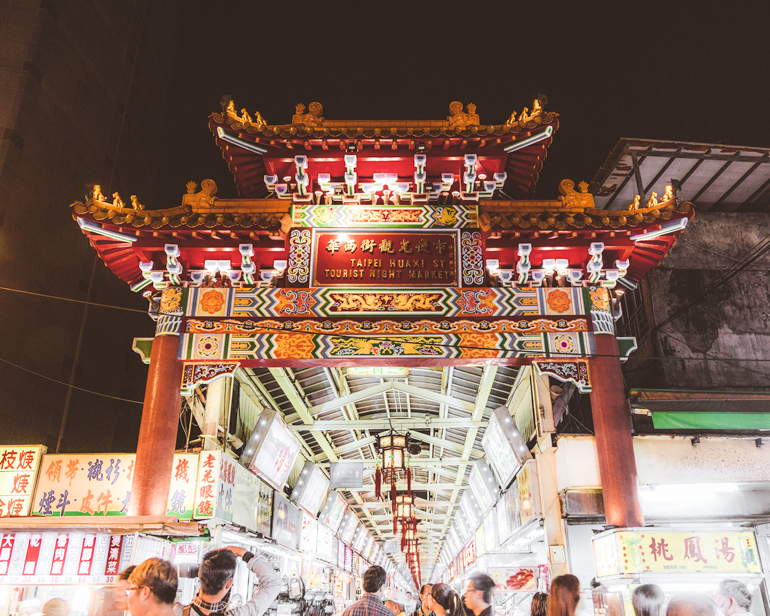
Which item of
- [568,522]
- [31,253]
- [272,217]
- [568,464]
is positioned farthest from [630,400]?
[31,253]

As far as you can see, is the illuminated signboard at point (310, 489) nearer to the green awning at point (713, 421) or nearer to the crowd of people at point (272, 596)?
the green awning at point (713, 421)

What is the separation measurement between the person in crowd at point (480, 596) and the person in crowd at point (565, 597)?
481mm

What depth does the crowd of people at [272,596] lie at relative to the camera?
3012mm

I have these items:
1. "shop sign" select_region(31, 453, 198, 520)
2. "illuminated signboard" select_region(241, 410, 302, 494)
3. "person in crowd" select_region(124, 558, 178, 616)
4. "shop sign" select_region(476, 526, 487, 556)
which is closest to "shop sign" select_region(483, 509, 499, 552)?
"shop sign" select_region(476, 526, 487, 556)

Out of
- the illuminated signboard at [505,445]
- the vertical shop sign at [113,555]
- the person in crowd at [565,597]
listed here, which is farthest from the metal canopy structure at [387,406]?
the person in crowd at [565,597]

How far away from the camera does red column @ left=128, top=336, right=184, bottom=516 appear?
8.52m

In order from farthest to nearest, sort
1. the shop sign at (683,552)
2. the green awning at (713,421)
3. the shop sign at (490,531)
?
the shop sign at (490,531), the green awning at (713,421), the shop sign at (683,552)

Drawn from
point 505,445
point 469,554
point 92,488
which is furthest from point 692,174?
point 469,554

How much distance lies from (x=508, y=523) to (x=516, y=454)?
9.51 ft

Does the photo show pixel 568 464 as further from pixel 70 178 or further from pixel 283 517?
pixel 70 178

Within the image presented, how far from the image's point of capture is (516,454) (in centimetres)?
1319

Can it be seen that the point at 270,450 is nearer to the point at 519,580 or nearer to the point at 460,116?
the point at 519,580

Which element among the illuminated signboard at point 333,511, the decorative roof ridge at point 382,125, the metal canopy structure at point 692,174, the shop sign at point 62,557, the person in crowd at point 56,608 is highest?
the metal canopy structure at point 692,174

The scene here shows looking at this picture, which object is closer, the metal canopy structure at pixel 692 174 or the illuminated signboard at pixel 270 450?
the illuminated signboard at pixel 270 450
